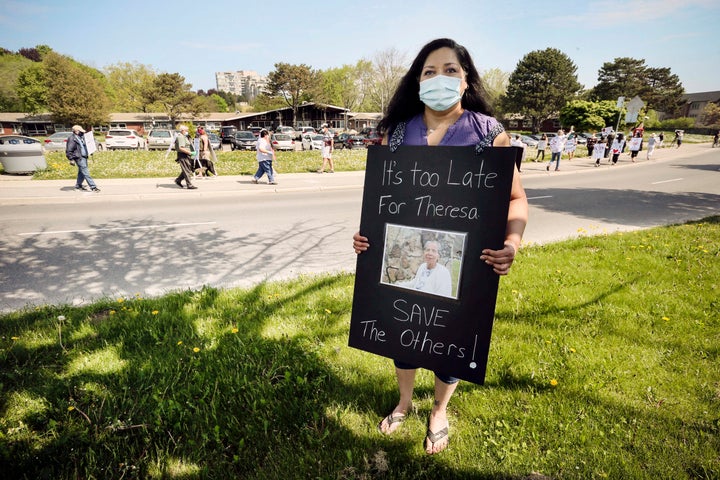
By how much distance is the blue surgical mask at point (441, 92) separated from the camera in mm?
1870

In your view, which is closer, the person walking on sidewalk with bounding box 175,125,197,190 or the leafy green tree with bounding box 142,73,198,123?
the person walking on sidewalk with bounding box 175,125,197,190

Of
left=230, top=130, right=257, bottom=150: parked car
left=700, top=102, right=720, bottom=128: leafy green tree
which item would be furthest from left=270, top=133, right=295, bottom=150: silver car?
left=700, top=102, right=720, bottom=128: leafy green tree

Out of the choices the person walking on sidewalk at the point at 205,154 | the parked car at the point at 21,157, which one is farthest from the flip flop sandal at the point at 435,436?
the parked car at the point at 21,157

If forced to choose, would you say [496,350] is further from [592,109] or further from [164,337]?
[592,109]

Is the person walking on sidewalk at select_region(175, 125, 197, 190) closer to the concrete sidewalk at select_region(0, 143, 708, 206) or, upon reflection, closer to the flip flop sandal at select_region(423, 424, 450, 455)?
the concrete sidewalk at select_region(0, 143, 708, 206)

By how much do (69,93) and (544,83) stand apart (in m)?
71.2

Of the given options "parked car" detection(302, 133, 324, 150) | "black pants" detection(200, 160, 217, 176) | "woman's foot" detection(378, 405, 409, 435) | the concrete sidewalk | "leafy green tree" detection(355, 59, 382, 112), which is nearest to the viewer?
"woman's foot" detection(378, 405, 409, 435)

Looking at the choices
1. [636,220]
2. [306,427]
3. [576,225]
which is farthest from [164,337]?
[636,220]

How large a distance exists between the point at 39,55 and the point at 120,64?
52.4 metres

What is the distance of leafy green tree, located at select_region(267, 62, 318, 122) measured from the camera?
5628cm

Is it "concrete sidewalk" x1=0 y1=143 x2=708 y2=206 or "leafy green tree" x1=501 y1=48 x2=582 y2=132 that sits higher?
"leafy green tree" x1=501 y1=48 x2=582 y2=132

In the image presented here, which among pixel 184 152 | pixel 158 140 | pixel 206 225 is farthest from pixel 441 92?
pixel 158 140

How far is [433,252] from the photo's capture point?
1693mm

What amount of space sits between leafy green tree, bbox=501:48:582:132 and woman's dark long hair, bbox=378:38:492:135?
67824 mm
